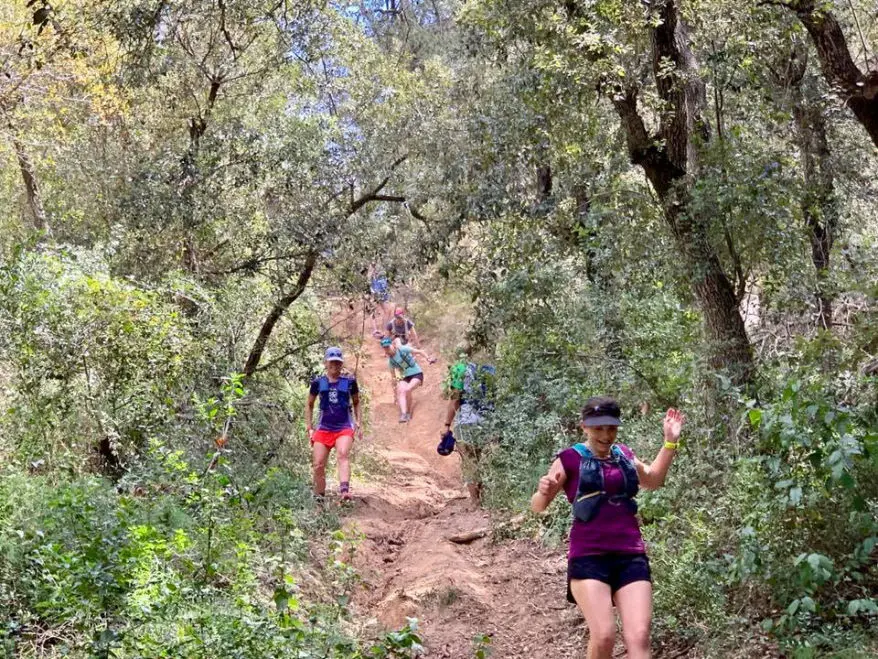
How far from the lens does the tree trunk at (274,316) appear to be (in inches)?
530

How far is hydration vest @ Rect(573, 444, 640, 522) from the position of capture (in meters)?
5.39

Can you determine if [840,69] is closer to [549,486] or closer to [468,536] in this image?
[549,486]

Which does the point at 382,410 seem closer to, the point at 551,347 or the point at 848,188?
the point at 551,347

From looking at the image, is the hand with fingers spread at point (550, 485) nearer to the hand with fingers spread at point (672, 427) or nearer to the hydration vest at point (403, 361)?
the hand with fingers spread at point (672, 427)

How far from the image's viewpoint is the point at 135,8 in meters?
8.27

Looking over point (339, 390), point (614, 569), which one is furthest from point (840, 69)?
point (339, 390)

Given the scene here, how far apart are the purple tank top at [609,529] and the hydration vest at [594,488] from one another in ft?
0.07

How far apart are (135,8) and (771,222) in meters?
5.68

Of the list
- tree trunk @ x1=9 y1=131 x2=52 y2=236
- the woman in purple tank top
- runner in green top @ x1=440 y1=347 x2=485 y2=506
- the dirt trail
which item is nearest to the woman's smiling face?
the woman in purple tank top

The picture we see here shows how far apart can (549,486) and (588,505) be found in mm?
231

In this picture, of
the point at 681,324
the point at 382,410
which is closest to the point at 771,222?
the point at 681,324

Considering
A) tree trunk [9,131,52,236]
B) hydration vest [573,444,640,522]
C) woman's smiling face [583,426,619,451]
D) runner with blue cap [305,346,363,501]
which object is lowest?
hydration vest [573,444,640,522]

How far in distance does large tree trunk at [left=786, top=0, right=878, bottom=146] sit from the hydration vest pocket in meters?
4.59

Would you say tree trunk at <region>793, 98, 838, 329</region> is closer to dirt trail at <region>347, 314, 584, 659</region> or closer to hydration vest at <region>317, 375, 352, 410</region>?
dirt trail at <region>347, 314, 584, 659</region>
